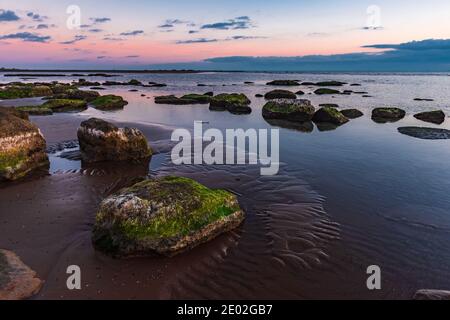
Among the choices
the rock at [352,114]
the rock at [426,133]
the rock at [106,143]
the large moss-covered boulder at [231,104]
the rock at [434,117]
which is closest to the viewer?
the rock at [106,143]

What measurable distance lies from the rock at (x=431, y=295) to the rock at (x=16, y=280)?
23.5 feet

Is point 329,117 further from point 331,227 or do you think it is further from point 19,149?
point 19,149

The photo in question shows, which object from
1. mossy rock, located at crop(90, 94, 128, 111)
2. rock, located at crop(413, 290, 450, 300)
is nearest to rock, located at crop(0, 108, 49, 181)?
rock, located at crop(413, 290, 450, 300)

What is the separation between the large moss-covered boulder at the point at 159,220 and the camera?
27.2 feet

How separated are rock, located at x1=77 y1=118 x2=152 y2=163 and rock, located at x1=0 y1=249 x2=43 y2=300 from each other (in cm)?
853

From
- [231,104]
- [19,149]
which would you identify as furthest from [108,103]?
[19,149]

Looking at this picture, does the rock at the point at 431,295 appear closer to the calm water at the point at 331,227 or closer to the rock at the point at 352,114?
the calm water at the point at 331,227

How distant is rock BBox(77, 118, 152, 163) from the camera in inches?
640

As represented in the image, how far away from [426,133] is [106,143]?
19.9m

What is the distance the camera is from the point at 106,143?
1638 centimetres

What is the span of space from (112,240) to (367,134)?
20579 millimetres

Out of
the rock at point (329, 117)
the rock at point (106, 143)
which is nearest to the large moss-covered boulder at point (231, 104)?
the rock at point (329, 117)

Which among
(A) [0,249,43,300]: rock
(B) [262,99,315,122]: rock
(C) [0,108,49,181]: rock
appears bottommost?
(A) [0,249,43,300]: rock

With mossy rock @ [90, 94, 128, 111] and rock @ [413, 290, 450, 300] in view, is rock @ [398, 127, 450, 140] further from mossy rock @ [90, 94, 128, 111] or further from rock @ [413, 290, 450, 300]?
mossy rock @ [90, 94, 128, 111]
